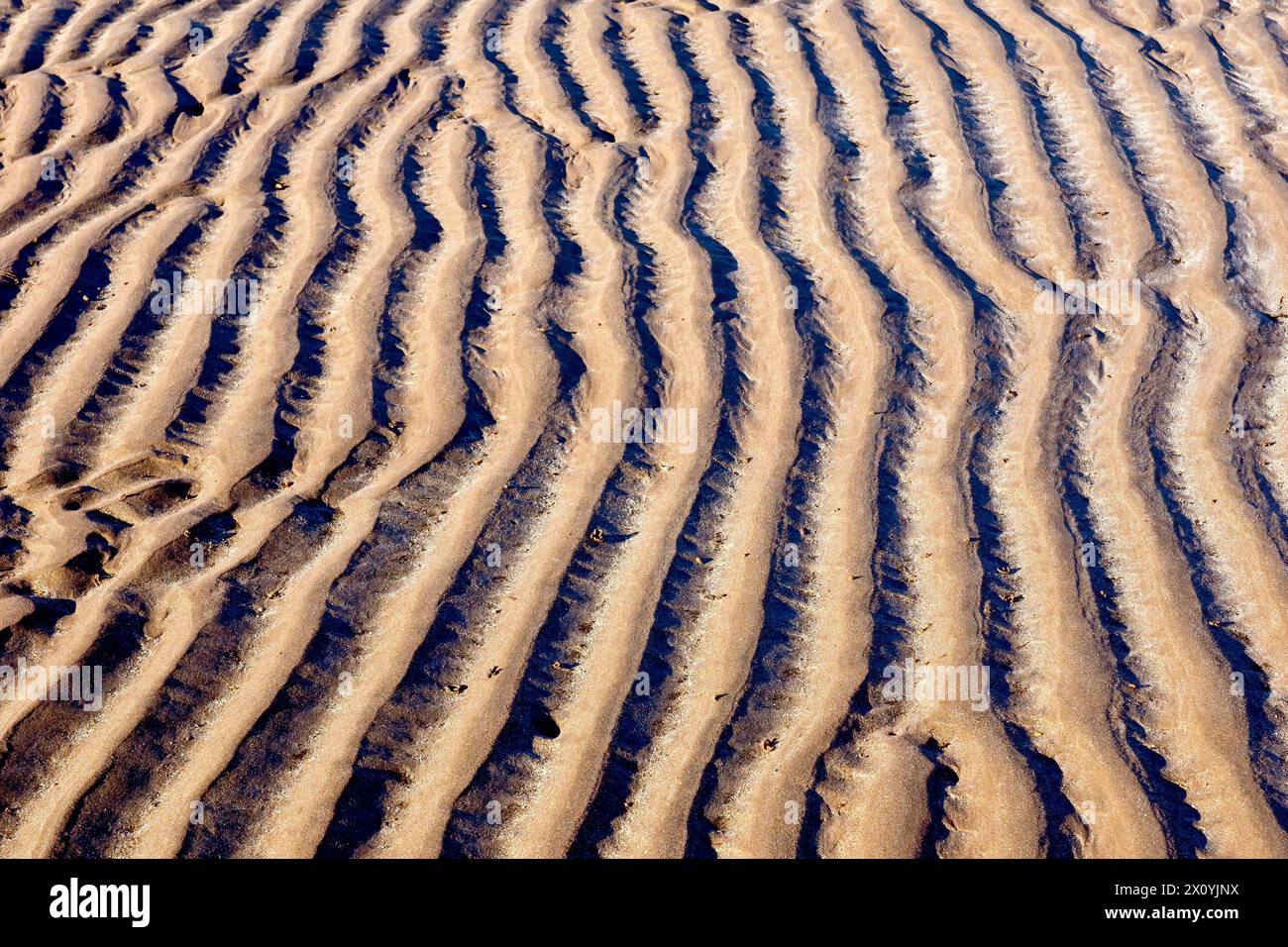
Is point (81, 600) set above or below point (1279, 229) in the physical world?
below

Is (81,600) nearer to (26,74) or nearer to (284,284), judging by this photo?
(284,284)

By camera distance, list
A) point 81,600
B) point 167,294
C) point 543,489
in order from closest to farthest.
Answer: point 81,600 < point 543,489 < point 167,294

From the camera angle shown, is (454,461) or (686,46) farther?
(686,46)

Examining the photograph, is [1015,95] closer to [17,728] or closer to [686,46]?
[686,46]

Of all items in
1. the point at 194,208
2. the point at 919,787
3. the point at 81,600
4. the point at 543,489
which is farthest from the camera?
the point at 194,208

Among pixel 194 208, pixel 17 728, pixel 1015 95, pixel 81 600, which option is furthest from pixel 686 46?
pixel 17 728
